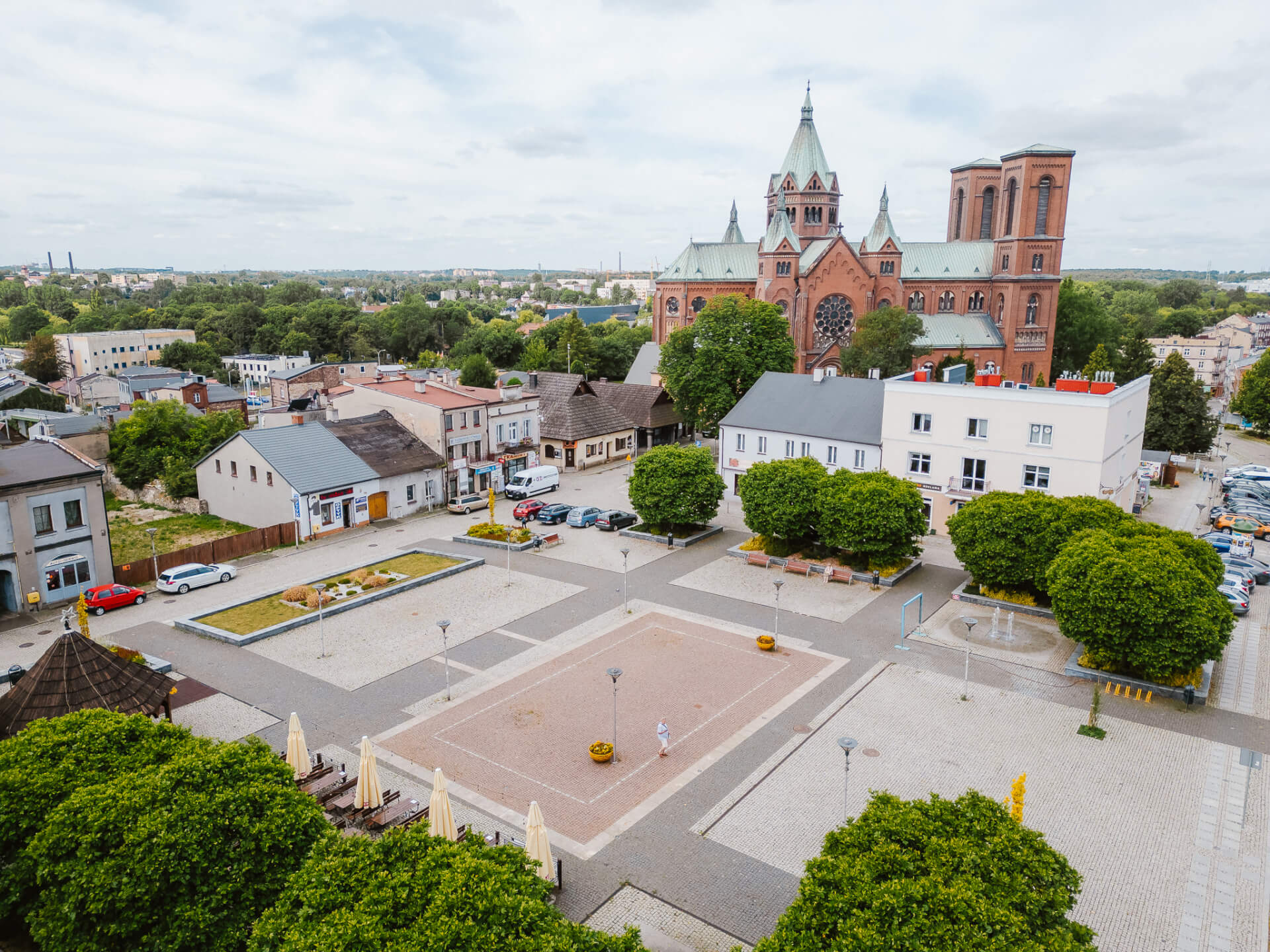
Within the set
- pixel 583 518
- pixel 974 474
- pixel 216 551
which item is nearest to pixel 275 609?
pixel 216 551

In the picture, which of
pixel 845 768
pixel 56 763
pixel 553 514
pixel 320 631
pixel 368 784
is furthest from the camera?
pixel 553 514

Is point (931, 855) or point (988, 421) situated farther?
Answer: point (988, 421)

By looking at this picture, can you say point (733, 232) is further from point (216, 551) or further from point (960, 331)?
point (216, 551)

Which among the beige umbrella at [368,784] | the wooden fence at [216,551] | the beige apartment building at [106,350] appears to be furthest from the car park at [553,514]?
the beige apartment building at [106,350]

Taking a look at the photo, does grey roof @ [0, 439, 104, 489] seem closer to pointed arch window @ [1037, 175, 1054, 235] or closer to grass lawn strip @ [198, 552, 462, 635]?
grass lawn strip @ [198, 552, 462, 635]

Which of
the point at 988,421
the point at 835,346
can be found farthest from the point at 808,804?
the point at 835,346

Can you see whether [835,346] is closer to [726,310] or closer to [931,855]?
[726,310]

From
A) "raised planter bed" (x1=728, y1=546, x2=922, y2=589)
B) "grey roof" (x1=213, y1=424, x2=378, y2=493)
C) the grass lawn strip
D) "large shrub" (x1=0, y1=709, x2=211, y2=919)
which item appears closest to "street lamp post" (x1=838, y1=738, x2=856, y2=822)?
"large shrub" (x1=0, y1=709, x2=211, y2=919)
